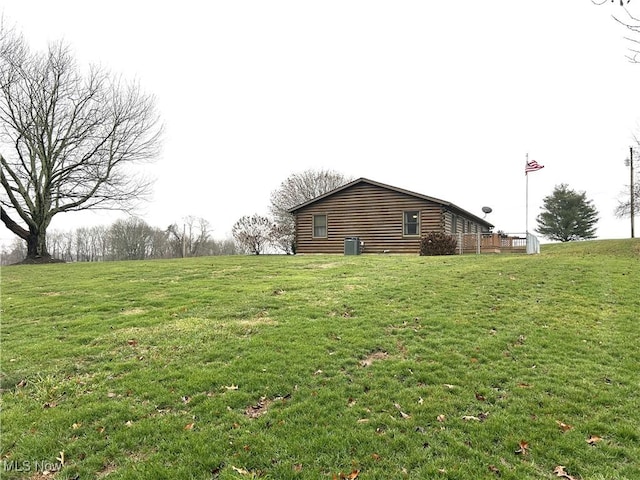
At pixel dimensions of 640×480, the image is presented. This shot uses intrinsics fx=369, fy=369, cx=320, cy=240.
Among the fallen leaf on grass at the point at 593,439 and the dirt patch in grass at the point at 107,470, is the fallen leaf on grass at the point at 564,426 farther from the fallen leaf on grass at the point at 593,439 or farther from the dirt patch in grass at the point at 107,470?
the dirt patch in grass at the point at 107,470

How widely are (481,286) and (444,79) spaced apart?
16.0 metres

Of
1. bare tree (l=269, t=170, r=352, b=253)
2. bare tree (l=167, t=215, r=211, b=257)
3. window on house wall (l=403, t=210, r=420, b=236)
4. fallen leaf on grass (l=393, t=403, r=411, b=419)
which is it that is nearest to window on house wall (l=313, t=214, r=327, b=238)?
window on house wall (l=403, t=210, r=420, b=236)

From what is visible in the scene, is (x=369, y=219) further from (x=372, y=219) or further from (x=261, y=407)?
(x=261, y=407)

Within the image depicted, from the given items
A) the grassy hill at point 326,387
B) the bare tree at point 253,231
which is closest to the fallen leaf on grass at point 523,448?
the grassy hill at point 326,387

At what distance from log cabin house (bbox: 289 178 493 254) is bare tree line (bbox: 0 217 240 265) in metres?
23.0

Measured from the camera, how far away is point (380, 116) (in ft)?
111

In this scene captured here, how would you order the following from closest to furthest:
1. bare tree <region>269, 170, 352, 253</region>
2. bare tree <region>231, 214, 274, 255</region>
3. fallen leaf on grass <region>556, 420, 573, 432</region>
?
fallen leaf on grass <region>556, 420, 573, 432</region> < bare tree <region>231, 214, 274, 255</region> < bare tree <region>269, 170, 352, 253</region>

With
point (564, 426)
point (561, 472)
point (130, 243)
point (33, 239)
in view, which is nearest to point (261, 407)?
point (561, 472)

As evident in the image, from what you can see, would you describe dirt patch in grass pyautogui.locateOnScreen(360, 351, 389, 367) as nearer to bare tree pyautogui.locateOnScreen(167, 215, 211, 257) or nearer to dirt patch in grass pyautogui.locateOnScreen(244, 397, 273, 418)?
dirt patch in grass pyautogui.locateOnScreen(244, 397, 273, 418)

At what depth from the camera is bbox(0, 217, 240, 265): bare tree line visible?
47000 mm

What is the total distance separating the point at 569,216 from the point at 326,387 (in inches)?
1996

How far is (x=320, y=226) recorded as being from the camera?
24234 mm

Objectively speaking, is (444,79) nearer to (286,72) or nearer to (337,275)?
(286,72)

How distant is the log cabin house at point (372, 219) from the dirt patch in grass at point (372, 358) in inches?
653
